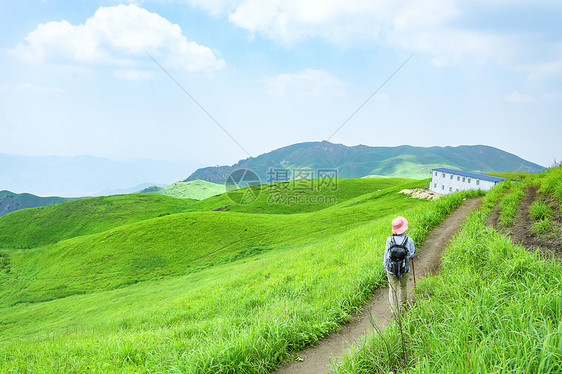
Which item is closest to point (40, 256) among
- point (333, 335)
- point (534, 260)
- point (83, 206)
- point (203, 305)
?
point (83, 206)

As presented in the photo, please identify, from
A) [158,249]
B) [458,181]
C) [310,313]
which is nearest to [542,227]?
[310,313]

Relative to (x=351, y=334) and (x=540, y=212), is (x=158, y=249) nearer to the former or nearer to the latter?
(x=351, y=334)

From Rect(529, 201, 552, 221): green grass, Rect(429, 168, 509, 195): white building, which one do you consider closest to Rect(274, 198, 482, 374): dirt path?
Rect(529, 201, 552, 221): green grass

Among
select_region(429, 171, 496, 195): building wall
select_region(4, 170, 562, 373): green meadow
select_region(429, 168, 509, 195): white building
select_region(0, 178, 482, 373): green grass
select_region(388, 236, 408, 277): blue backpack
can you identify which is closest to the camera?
select_region(4, 170, 562, 373): green meadow

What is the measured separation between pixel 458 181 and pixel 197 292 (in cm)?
7320

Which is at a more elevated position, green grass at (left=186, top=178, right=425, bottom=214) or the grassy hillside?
green grass at (left=186, top=178, right=425, bottom=214)

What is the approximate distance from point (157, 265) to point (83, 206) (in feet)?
272

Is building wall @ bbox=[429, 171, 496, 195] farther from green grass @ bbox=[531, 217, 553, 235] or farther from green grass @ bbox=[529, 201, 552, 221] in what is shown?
green grass @ bbox=[531, 217, 553, 235]

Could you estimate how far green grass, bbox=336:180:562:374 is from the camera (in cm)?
325

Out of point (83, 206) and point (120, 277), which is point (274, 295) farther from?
point (83, 206)

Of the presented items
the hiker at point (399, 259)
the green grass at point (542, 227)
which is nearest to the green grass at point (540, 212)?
the green grass at point (542, 227)

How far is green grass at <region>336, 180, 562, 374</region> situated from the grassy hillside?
320 feet

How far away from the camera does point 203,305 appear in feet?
45.0

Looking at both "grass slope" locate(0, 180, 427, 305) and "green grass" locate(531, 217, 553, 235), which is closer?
"green grass" locate(531, 217, 553, 235)
